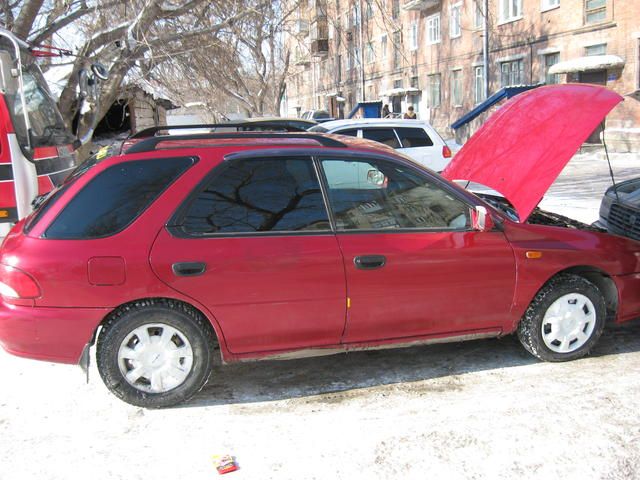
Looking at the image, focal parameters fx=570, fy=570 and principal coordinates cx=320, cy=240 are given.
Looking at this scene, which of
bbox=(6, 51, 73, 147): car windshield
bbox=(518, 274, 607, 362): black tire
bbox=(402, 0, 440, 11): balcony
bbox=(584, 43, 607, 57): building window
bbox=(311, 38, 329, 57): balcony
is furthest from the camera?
bbox=(311, 38, 329, 57): balcony

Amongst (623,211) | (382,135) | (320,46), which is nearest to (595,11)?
(382,135)

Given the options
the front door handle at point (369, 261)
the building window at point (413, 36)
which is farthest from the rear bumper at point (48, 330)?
the building window at point (413, 36)

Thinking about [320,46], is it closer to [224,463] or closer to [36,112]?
[36,112]

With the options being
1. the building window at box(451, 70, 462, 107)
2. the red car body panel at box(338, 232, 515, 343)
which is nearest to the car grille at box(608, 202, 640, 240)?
the red car body panel at box(338, 232, 515, 343)

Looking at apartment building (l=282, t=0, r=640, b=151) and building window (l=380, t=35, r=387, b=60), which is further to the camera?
building window (l=380, t=35, r=387, b=60)

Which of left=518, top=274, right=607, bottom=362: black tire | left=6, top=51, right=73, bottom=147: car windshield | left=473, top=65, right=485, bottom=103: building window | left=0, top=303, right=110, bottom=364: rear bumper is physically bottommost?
left=518, top=274, right=607, bottom=362: black tire

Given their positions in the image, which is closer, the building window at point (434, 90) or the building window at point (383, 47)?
the building window at point (434, 90)

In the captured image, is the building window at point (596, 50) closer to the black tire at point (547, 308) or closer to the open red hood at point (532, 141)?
the open red hood at point (532, 141)

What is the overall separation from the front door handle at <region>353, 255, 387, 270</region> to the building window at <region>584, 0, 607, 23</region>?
21.9 meters

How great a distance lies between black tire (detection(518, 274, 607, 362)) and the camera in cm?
404

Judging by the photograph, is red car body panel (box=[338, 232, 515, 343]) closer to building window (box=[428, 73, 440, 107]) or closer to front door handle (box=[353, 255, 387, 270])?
front door handle (box=[353, 255, 387, 270])

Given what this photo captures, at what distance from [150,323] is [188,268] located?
413 millimetres

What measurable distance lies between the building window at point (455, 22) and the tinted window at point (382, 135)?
23745 millimetres

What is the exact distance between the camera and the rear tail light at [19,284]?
3.35 meters
